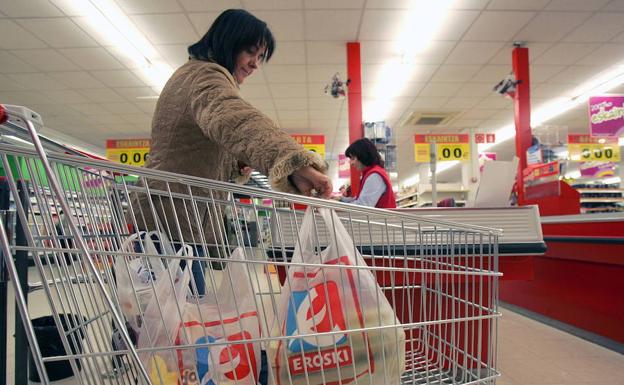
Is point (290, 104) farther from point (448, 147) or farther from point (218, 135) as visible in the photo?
point (218, 135)

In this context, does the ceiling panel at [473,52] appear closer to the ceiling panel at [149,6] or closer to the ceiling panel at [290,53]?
the ceiling panel at [290,53]

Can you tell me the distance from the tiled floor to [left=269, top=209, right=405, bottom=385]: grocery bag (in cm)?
143

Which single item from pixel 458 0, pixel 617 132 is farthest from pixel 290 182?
→ pixel 617 132

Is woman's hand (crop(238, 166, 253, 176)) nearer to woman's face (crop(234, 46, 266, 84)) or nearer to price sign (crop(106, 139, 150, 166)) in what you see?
woman's face (crop(234, 46, 266, 84))

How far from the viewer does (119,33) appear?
5.44m

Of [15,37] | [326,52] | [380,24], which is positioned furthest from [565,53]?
[15,37]

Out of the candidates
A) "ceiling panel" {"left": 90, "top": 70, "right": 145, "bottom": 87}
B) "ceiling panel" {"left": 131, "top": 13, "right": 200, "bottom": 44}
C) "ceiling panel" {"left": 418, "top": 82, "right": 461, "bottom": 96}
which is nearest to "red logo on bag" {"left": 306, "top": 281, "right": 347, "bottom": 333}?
"ceiling panel" {"left": 131, "top": 13, "right": 200, "bottom": 44}

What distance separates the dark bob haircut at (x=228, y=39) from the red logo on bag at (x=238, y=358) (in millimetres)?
787

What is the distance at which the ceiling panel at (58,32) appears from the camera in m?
5.12

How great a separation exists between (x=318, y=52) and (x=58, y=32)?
144 inches

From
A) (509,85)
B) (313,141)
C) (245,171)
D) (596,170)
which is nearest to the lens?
(245,171)

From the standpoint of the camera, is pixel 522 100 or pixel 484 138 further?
pixel 484 138

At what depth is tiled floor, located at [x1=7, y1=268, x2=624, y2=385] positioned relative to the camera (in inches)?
76.5

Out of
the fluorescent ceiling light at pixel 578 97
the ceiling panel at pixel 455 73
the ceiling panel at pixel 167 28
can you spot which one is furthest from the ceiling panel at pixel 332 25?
the fluorescent ceiling light at pixel 578 97
